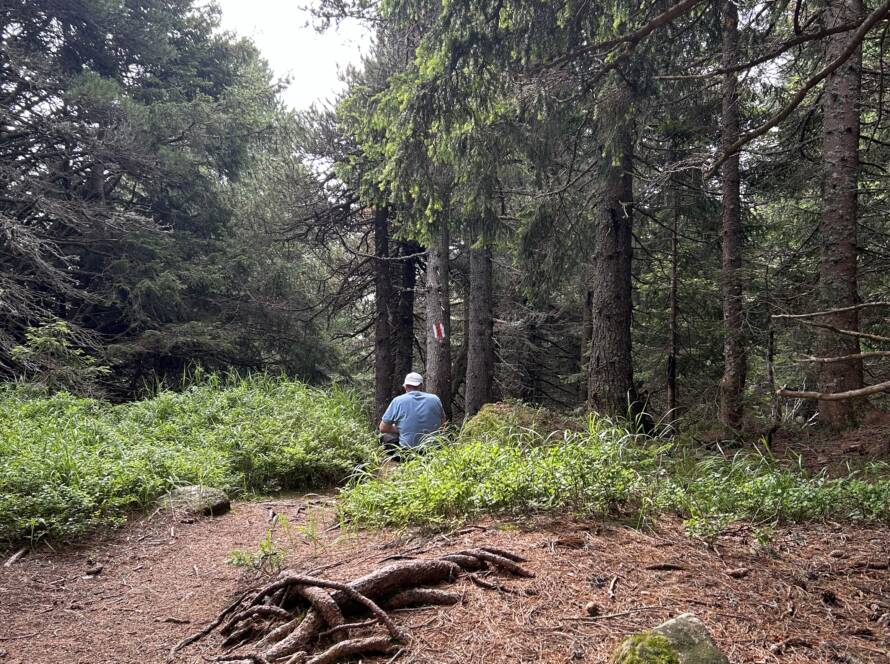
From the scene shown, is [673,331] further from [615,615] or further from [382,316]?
[615,615]

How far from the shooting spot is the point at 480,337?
1088cm

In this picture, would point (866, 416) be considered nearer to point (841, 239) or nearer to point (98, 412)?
point (841, 239)

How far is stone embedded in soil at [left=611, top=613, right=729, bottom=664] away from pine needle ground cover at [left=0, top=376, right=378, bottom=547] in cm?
355

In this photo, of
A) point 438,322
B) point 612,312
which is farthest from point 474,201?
point 438,322

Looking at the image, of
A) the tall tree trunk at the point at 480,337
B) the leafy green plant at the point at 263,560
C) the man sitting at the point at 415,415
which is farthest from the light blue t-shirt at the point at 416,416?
the tall tree trunk at the point at 480,337

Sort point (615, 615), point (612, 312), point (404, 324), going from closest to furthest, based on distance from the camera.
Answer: point (615, 615) → point (612, 312) → point (404, 324)

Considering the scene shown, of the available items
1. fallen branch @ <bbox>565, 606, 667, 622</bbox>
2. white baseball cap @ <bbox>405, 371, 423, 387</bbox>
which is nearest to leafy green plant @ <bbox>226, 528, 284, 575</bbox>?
fallen branch @ <bbox>565, 606, 667, 622</bbox>

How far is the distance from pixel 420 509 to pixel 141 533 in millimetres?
3078

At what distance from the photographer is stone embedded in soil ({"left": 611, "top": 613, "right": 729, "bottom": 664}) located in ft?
6.33

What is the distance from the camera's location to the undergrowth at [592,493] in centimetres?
355

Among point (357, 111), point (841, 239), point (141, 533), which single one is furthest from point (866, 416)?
point (357, 111)

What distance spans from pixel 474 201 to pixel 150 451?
5.63 meters

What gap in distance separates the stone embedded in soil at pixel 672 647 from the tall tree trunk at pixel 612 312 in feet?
16.1

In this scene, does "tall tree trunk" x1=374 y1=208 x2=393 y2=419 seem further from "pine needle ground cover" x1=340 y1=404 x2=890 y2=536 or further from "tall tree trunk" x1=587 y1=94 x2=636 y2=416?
"pine needle ground cover" x1=340 y1=404 x2=890 y2=536
